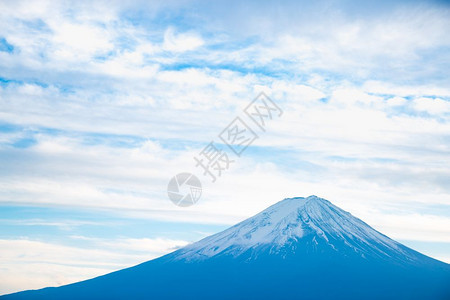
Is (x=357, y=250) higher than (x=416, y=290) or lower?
higher

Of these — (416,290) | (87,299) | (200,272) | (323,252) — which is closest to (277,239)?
(323,252)

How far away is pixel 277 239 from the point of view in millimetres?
199750

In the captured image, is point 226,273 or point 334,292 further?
point 226,273

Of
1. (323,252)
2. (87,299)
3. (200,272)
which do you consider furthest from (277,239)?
(87,299)

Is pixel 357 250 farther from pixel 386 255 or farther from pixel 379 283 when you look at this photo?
pixel 379 283

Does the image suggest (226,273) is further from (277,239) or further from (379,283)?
(379,283)

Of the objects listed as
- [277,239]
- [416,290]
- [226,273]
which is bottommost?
[416,290]

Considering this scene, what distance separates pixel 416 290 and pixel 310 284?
31.9 meters

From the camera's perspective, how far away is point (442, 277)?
18500 cm

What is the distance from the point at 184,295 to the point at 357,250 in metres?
62.2

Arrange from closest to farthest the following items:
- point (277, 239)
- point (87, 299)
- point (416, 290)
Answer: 1. point (416, 290)
2. point (87, 299)
3. point (277, 239)

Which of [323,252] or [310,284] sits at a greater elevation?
[323,252]

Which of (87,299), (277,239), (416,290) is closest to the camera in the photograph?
(416,290)

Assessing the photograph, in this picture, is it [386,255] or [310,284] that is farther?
[386,255]
